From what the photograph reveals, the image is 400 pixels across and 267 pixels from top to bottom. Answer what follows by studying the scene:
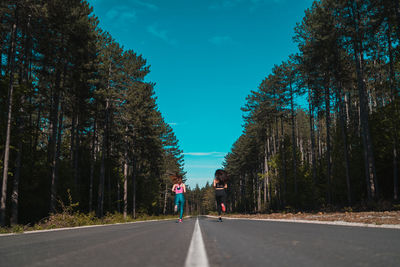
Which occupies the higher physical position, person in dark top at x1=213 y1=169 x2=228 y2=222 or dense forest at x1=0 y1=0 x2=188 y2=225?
dense forest at x1=0 y1=0 x2=188 y2=225

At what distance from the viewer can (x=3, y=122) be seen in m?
15.2

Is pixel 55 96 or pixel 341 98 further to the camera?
pixel 341 98

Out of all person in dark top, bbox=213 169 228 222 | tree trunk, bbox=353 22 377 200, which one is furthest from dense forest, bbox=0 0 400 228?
person in dark top, bbox=213 169 228 222

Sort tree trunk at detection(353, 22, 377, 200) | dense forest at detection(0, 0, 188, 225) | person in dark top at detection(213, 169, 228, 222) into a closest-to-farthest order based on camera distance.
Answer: person in dark top at detection(213, 169, 228, 222) < dense forest at detection(0, 0, 188, 225) < tree trunk at detection(353, 22, 377, 200)

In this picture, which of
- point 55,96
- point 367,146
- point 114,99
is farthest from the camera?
point 114,99

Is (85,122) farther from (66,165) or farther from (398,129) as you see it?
(398,129)

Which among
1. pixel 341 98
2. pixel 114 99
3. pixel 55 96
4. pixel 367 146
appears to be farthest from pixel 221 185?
pixel 341 98

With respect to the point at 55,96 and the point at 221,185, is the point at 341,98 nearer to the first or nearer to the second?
the point at 221,185

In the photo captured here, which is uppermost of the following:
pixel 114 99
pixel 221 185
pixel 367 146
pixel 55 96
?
pixel 114 99

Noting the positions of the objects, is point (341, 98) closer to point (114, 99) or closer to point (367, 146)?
point (367, 146)

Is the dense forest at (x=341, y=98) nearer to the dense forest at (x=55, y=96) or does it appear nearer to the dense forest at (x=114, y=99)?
the dense forest at (x=114, y=99)

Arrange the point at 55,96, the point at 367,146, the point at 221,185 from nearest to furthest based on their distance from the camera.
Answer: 1. the point at 221,185
2. the point at 367,146
3. the point at 55,96

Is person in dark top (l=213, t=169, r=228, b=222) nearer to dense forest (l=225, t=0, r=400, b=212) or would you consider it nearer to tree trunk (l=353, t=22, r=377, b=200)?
dense forest (l=225, t=0, r=400, b=212)

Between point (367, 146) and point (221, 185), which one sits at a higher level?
point (367, 146)
